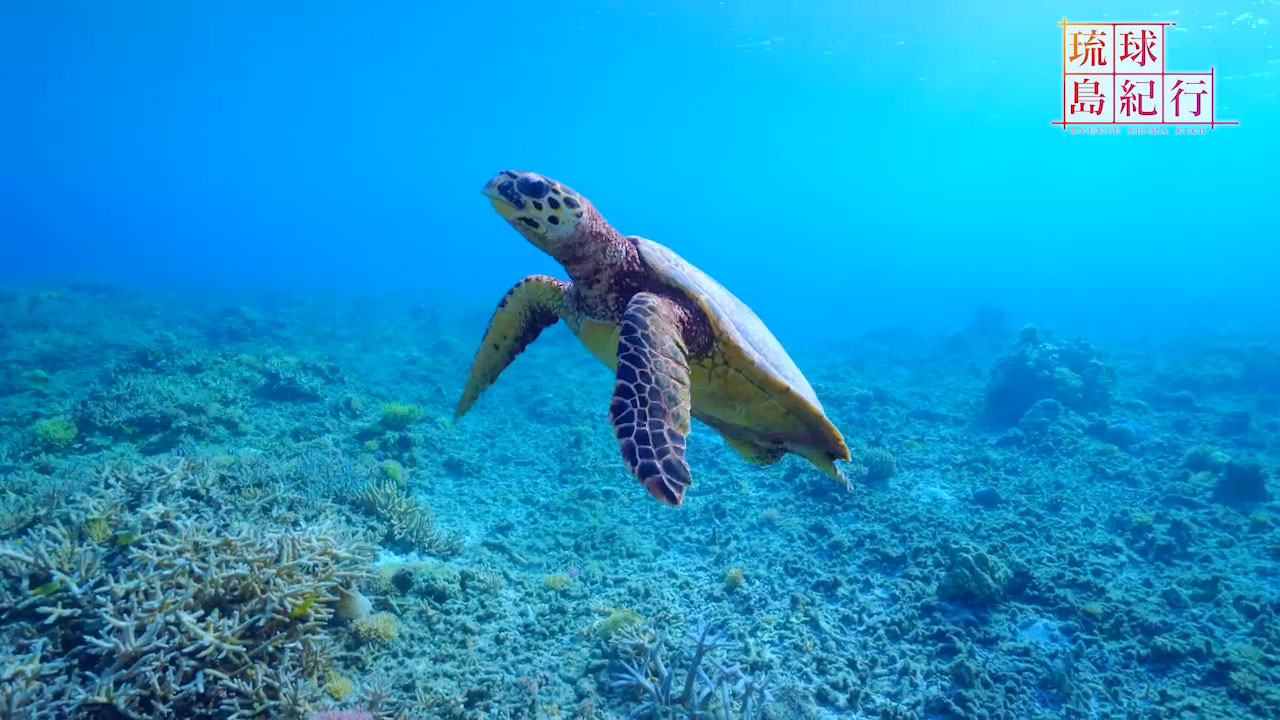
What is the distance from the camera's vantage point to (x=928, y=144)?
92.8 metres

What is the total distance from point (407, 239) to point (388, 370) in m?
116

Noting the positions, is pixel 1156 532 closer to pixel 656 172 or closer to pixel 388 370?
pixel 388 370

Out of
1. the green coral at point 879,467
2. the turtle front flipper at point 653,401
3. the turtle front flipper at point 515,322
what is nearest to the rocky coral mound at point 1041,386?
the green coral at point 879,467

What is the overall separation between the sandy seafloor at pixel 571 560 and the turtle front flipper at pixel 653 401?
7.75 feet

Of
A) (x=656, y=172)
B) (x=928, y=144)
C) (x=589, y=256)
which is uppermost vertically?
(x=656, y=172)

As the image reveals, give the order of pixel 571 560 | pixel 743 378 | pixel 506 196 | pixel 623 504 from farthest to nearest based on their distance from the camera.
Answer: pixel 623 504 → pixel 571 560 → pixel 743 378 → pixel 506 196

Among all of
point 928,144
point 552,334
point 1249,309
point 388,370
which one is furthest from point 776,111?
point 388,370

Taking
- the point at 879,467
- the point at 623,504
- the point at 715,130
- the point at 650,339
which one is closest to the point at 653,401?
the point at 650,339

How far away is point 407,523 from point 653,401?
413cm

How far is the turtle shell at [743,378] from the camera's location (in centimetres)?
379

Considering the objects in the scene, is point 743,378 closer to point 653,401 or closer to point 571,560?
point 653,401

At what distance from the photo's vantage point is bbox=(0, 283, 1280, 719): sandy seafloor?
3.27 meters

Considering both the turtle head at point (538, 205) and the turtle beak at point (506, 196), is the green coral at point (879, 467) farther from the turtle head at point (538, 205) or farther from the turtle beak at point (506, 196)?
the turtle beak at point (506, 196)

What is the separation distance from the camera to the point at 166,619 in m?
2.95
